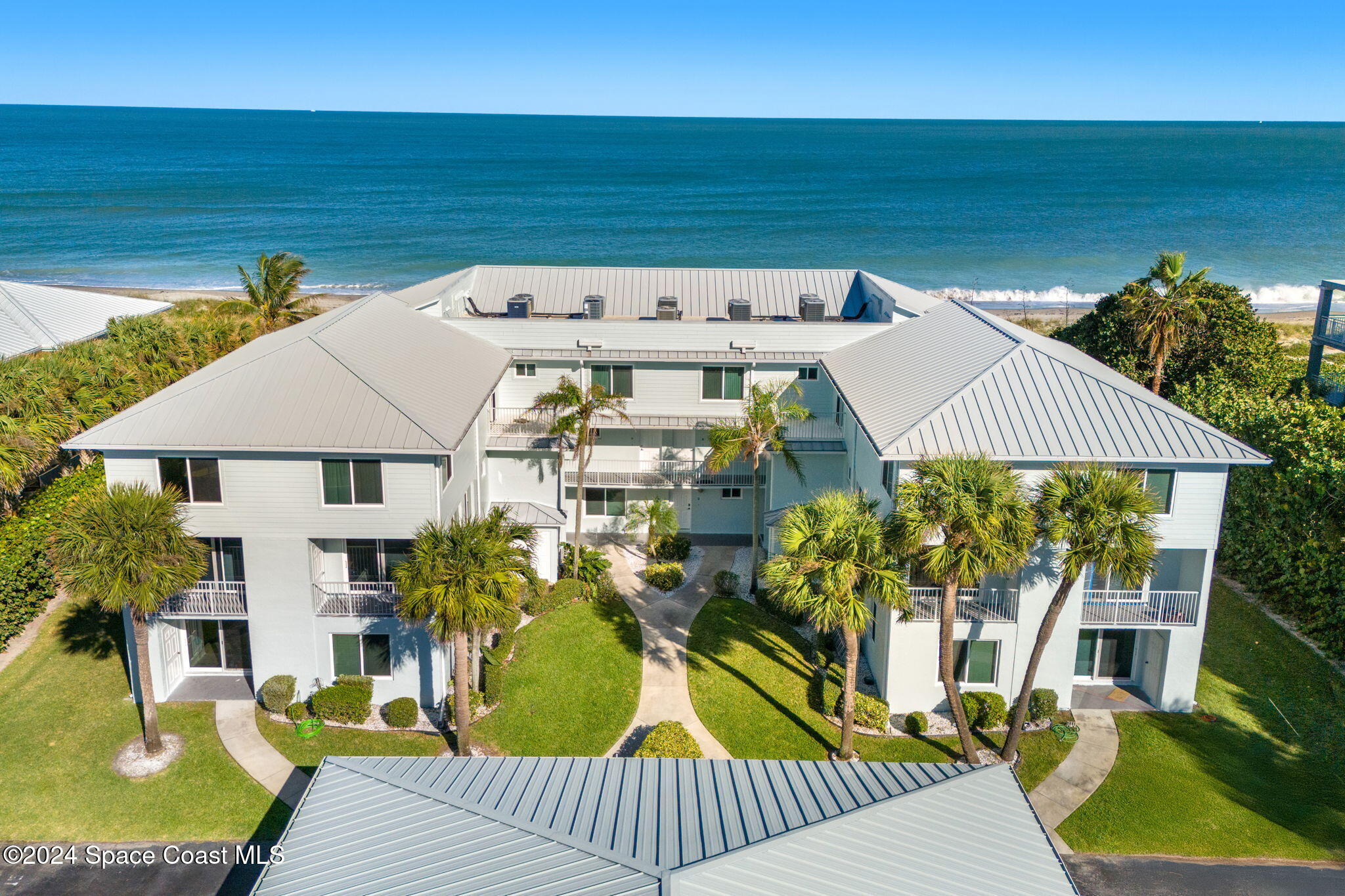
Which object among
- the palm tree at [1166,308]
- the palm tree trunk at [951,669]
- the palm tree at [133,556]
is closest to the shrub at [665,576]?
the palm tree trunk at [951,669]

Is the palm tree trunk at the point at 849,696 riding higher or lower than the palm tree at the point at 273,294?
lower

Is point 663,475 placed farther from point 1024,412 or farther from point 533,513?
point 1024,412

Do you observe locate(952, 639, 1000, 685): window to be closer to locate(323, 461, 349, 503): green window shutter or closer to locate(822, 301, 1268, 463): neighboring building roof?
locate(822, 301, 1268, 463): neighboring building roof

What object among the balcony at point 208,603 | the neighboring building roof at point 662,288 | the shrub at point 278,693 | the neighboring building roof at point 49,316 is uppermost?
the neighboring building roof at point 662,288

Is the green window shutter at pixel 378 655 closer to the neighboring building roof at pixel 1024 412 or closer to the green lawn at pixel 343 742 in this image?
the green lawn at pixel 343 742

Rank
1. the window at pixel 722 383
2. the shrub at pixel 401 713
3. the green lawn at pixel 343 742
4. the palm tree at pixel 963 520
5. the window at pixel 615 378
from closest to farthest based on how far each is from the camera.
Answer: the palm tree at pixel 963 520, the green lawn at pixel 343 742, the shrub at pixel 401 713, the window at pixel 722 383, the window at pixel 615 378

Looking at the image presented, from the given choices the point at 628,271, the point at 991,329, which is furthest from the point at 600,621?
the point at 628,271

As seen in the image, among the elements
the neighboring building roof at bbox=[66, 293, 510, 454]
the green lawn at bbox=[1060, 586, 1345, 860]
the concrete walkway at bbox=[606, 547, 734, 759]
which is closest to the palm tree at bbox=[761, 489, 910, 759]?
the concrete walkway at bbox=[606, 547, 734, 759]
